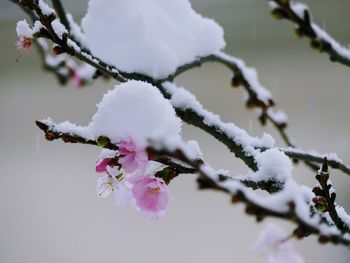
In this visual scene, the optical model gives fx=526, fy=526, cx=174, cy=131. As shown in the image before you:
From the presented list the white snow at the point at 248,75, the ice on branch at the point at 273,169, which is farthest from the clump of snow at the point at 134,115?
the white snow at the point at 248,75

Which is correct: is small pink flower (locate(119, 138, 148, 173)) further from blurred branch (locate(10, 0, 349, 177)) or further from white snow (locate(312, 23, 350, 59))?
white snow (locate(312, 23, 350, 59))

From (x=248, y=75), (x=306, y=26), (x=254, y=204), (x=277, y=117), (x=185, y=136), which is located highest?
(x=185, y=136)

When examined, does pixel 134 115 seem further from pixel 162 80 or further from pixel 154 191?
pixel 162 80

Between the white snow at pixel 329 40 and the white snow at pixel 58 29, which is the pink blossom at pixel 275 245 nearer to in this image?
the white snow at pixel 329 40

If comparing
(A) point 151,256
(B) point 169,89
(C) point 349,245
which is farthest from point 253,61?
(C) point 349,245

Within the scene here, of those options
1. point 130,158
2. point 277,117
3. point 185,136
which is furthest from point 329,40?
point 185,136

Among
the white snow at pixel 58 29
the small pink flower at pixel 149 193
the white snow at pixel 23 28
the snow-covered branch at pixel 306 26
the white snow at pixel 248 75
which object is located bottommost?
the small pink flower at pixel 149 193

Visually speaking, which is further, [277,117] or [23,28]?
[277,117]
